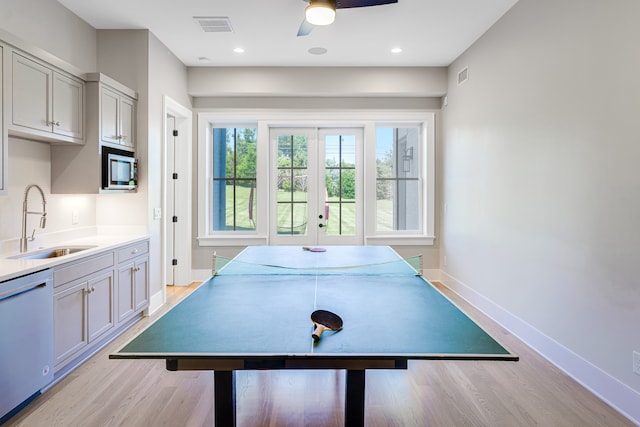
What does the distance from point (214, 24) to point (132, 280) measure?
2.56m

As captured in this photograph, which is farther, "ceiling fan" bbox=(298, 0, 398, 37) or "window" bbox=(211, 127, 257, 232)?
"window" bbox=(211, 127, 257, 232)

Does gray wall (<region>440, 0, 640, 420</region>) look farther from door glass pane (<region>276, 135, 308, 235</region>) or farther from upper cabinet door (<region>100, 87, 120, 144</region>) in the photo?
upper cabinet door (<region>100, 87, 120, 144</region>)

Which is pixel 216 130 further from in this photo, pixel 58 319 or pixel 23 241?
pixel 58 319

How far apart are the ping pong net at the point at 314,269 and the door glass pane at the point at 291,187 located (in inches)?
112

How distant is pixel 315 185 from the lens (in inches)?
212

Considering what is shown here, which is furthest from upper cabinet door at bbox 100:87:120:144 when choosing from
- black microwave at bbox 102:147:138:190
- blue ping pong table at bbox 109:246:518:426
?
blue ping pong table at bbox 109:246:518:426

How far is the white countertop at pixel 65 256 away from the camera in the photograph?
211 cm

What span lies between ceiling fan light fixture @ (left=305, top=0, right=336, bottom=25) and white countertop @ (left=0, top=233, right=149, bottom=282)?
2.31 m

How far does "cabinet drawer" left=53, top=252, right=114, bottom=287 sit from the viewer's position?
245 cm

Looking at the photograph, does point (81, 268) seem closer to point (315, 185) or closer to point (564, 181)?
point (315, 185)

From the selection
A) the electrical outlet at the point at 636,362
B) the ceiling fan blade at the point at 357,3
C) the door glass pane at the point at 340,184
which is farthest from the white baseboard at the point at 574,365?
the ceiling fan blade at the point at 357,3

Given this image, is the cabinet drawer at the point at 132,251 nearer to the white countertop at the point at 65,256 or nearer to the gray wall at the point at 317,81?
the white countertop at the point at 65,256

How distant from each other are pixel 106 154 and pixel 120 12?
4.36 feet

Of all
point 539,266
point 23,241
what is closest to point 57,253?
point 23,241
